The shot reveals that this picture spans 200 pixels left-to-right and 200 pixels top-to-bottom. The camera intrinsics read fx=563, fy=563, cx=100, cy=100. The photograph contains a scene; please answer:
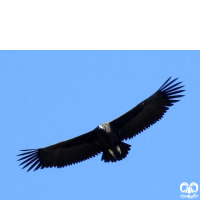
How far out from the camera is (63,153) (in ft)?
61.2

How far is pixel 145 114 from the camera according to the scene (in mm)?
17938

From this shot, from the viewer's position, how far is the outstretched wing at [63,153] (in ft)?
60.6

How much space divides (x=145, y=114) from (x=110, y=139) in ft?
4.67

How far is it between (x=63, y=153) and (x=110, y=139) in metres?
1.99

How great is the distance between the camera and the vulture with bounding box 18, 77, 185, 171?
17.6 metres

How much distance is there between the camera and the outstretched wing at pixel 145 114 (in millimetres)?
17578

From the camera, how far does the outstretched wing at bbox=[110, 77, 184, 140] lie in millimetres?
17578

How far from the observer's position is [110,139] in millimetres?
17516

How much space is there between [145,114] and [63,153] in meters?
3.05

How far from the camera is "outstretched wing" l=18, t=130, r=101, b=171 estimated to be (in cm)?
1847

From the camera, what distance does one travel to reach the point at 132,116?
59.2 feet
